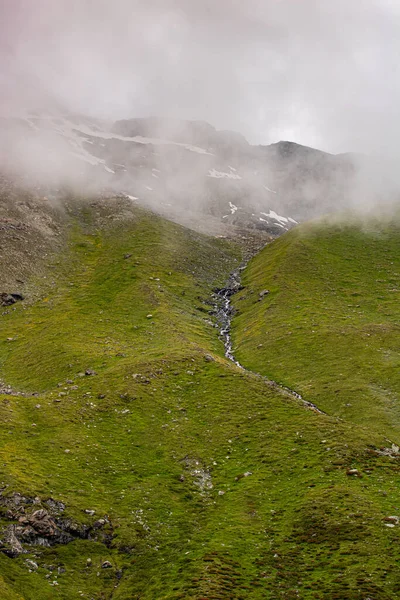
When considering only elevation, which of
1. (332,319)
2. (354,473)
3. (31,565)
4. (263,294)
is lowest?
(31,565)

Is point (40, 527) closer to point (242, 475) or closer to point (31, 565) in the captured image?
point (31, 565)

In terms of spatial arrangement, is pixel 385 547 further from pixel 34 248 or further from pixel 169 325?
pixel 34 248

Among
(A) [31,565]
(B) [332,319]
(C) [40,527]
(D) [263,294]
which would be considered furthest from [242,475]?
(D) [263,294]

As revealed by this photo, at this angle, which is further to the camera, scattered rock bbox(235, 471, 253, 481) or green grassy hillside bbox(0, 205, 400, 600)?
scattered rock bbox(235, 471, 253, 481)

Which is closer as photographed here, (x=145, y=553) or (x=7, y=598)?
(x=7, y=598)

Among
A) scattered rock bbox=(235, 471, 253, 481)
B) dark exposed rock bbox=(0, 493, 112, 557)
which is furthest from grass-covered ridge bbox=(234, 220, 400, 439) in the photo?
dark exposed rock bbox=(0, 493, 112, 557)

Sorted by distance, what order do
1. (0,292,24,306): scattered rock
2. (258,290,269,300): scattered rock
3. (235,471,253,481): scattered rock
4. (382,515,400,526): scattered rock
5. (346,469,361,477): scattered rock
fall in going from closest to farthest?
1. (382,515,400,526): scattered rock
2. (346,469,361,477): scattered rock
3. (235,471,253,481): scattered rock
4. (0,292,24,306): scattered rock
5. (258,290,269,300): scattered rock

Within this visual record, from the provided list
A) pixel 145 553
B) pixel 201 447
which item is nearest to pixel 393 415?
pixel 201 447

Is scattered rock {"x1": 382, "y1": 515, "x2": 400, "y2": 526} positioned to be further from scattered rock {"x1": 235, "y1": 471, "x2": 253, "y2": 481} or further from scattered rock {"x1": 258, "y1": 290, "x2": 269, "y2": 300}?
scattered rock {"x1": 258, "y1": 290, "x2": 269, "y2": 300}
